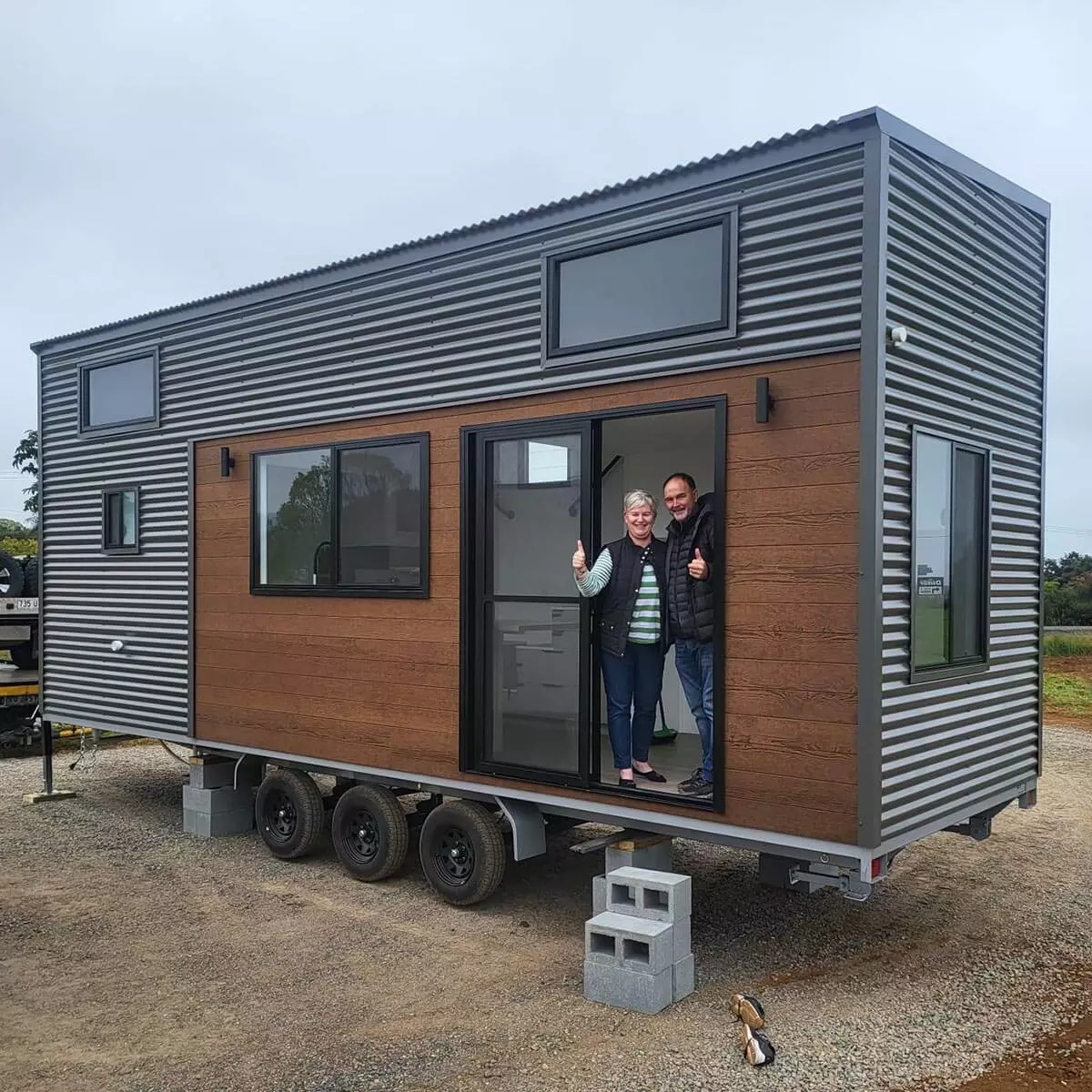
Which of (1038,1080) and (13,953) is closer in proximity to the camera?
(1038,1080)

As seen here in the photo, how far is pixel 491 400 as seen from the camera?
5641 millimetres

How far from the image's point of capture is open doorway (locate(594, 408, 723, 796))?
6.68 meters

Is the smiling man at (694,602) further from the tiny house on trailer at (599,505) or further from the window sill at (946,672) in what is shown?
the window sill at (946,672)

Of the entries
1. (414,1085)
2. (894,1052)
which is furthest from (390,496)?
(894,1052)

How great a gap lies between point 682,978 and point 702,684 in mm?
1289

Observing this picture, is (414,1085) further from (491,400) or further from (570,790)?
(491,400)

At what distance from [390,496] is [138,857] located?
3017mm

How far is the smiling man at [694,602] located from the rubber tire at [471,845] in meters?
1.16

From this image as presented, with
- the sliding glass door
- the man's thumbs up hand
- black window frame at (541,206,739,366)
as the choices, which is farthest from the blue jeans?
black window frame at (541,206,739,366)

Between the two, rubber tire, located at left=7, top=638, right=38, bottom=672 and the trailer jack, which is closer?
the trailer jack

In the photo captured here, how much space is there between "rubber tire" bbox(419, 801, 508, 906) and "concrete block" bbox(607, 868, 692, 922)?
3.43 ft

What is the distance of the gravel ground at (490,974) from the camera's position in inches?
153

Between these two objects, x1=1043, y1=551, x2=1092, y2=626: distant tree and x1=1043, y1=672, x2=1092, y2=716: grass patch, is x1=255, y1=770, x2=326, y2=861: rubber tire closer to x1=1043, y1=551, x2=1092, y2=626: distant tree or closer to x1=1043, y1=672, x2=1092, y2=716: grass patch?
x1=1043, y1=672, x2=1092, y2=716: grass patch

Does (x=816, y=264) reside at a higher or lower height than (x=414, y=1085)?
higher
